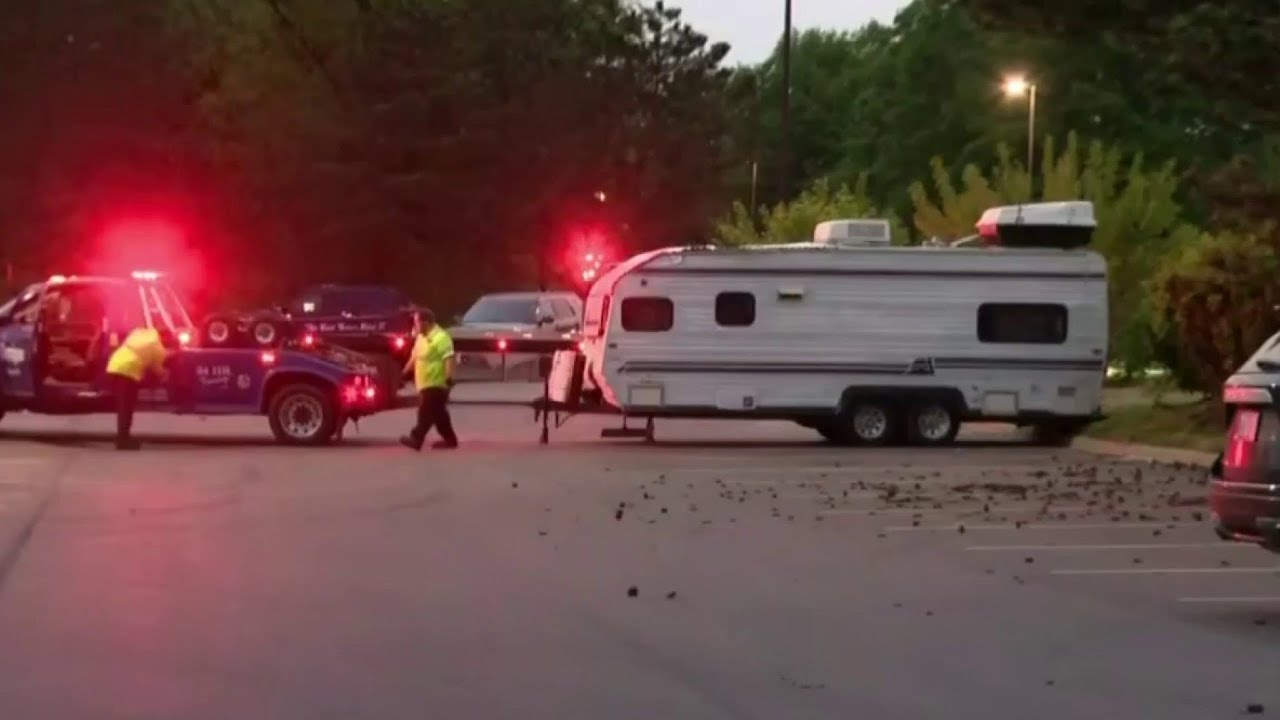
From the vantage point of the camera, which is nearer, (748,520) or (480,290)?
(748,520)

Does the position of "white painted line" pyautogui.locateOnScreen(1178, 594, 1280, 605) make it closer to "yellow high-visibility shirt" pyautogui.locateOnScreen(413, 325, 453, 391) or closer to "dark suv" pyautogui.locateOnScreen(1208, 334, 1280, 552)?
"dark suv" pyautogui.locateOnScreen(1208, 334, 1280, 552)

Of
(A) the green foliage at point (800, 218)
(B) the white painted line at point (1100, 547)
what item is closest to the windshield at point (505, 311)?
(A) the green foliage at point (800, 218)

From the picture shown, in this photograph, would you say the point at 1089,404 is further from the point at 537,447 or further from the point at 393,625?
the point at 393,625

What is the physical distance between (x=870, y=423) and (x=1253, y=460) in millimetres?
17708

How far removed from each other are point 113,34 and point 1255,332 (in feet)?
126

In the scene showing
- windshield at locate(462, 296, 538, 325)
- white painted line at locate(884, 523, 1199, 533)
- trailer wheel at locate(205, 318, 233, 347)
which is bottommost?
white painted line at locate(884, 523, 1199, 533)

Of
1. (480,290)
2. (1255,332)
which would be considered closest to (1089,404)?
(1255,332)

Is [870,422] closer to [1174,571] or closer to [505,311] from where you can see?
[1174,571]

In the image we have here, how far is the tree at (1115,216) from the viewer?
36.6 meters

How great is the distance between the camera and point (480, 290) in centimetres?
6912

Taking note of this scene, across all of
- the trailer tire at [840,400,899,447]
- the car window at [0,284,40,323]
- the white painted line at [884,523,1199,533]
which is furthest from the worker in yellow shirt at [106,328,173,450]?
the white painted line at [884,523,1199,533]

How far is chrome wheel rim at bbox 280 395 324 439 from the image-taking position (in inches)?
1113

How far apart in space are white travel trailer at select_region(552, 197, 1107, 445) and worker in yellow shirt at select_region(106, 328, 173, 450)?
5688 mm

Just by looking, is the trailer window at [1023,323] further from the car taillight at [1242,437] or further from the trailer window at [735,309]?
the car taillight at [1242,437]
